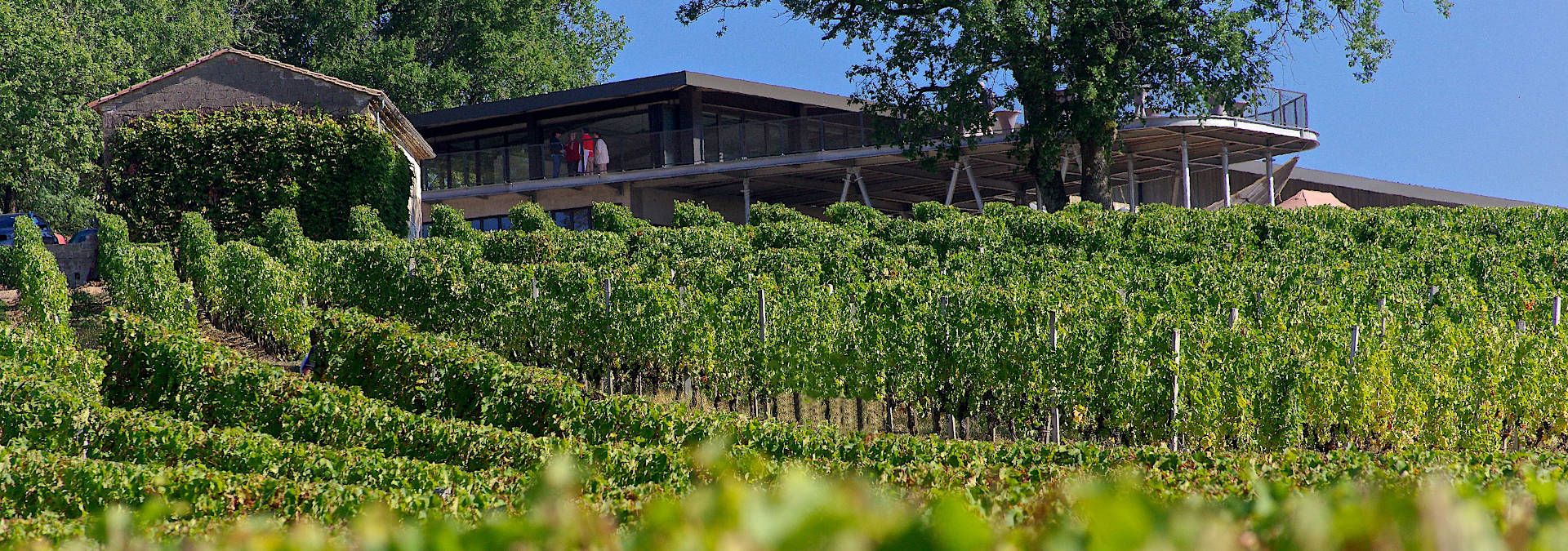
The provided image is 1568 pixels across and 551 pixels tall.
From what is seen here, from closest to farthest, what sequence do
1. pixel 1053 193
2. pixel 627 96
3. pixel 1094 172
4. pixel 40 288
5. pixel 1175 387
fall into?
1. pixel 1175 387
2. pixel 40 288
3. pixel 1094 172
4. pixel 1053 193
5. pixel 627 96

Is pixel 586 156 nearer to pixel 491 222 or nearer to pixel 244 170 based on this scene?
pixel 491 222

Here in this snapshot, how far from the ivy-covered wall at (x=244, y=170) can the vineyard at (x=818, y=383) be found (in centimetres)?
227

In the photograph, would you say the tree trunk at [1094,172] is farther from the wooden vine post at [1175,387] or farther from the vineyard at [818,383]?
the wooden vine post at [1175,387]

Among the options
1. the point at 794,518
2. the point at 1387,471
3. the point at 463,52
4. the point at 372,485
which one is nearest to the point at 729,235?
the point at 372,485

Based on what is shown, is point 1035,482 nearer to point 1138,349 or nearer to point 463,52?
point 1138,349

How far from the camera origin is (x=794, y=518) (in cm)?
183

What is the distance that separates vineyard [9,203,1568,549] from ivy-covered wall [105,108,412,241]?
2266 mm

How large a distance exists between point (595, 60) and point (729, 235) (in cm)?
3101

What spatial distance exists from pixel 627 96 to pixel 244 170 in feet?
30.2

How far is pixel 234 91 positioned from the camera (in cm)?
2561

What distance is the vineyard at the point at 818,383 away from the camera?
2.86 metres

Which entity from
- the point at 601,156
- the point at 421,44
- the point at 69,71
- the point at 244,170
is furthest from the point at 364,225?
the point at 421,44

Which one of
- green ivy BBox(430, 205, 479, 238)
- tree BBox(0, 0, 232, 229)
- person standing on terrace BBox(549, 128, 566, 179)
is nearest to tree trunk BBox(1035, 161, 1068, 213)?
green ivy BBox(430, 205, 479, 238)

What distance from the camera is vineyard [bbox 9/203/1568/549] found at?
9.37 ft
